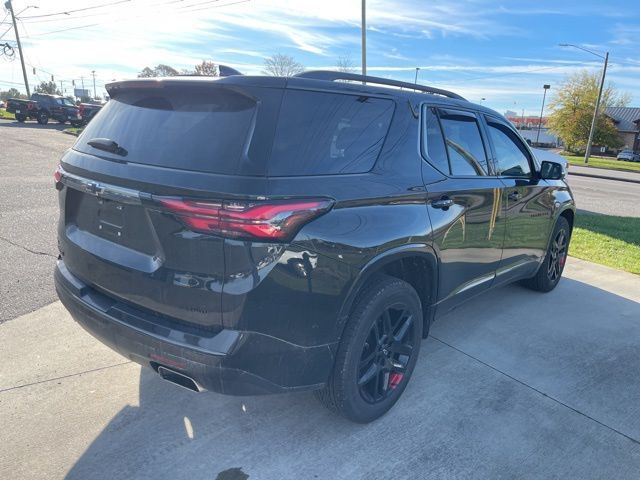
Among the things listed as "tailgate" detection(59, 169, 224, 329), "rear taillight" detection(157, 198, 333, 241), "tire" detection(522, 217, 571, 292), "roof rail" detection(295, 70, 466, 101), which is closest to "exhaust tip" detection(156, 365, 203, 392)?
"tailgate" detection(59, 169, 224, 329)

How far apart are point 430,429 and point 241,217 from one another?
1.74m

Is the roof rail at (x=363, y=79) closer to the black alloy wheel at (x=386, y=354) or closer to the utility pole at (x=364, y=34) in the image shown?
the black alloy wheel at (x=386, y=354)

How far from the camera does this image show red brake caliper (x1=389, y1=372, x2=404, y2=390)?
2932mm

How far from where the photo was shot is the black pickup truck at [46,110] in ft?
101

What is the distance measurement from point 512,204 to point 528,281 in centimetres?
158

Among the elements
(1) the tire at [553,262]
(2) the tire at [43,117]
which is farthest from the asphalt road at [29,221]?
(2) the tire at [43,117]

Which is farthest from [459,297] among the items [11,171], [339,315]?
[11,171]

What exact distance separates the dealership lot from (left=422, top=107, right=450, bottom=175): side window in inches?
58.0

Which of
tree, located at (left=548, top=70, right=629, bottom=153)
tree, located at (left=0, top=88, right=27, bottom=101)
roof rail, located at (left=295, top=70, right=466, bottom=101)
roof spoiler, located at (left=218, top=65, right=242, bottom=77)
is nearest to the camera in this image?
roof spoiler, located at (left=218, top=65, right=242, bottom=77)

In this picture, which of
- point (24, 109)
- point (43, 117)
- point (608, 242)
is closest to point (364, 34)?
point (608, 242)

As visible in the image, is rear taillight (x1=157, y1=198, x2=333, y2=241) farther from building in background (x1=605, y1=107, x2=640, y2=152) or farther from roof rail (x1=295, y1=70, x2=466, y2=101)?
building in background (x1=605, y1=107, x2=640, y2=152)

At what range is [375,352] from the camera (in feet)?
9.11

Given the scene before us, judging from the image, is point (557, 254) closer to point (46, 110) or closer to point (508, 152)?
point (508, 152)

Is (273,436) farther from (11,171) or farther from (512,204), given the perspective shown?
(11,171)
